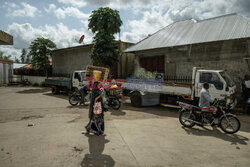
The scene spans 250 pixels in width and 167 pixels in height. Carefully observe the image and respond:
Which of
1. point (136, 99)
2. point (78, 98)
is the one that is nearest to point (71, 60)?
point (78, 98)

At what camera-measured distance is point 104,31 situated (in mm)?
14148

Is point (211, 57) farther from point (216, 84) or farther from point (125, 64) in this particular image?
point (125, 64)

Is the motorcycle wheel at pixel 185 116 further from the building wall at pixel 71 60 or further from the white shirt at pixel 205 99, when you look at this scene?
the building wall at pixel 71 60

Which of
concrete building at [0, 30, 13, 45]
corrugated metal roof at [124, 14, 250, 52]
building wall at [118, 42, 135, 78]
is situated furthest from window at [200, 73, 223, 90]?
concrete building at [0, 30, 13, 45]

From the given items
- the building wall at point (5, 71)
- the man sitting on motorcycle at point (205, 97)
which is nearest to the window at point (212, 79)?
the man sitting on motorcycle at point (205, 97)

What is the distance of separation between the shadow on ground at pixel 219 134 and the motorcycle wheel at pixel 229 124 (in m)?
0.15

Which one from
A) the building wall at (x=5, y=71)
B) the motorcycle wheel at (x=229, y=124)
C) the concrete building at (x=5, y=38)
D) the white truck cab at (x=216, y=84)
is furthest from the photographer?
the building wall at (x=5, y=71)

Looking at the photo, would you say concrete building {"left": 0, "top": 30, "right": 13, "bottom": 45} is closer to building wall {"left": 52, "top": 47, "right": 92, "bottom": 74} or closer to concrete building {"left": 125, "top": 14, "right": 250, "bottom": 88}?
building wall {"left": 52, "top": 47, "right": 92, "bottom": 74}

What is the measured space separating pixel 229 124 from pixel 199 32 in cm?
931

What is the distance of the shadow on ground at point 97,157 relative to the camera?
3447mm

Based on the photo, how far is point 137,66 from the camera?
1648 cm

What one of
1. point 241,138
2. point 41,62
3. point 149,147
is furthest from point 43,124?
point 41,62

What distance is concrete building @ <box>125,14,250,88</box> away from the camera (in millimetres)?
10875

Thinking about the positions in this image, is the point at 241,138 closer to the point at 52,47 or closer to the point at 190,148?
the point at 190,148
